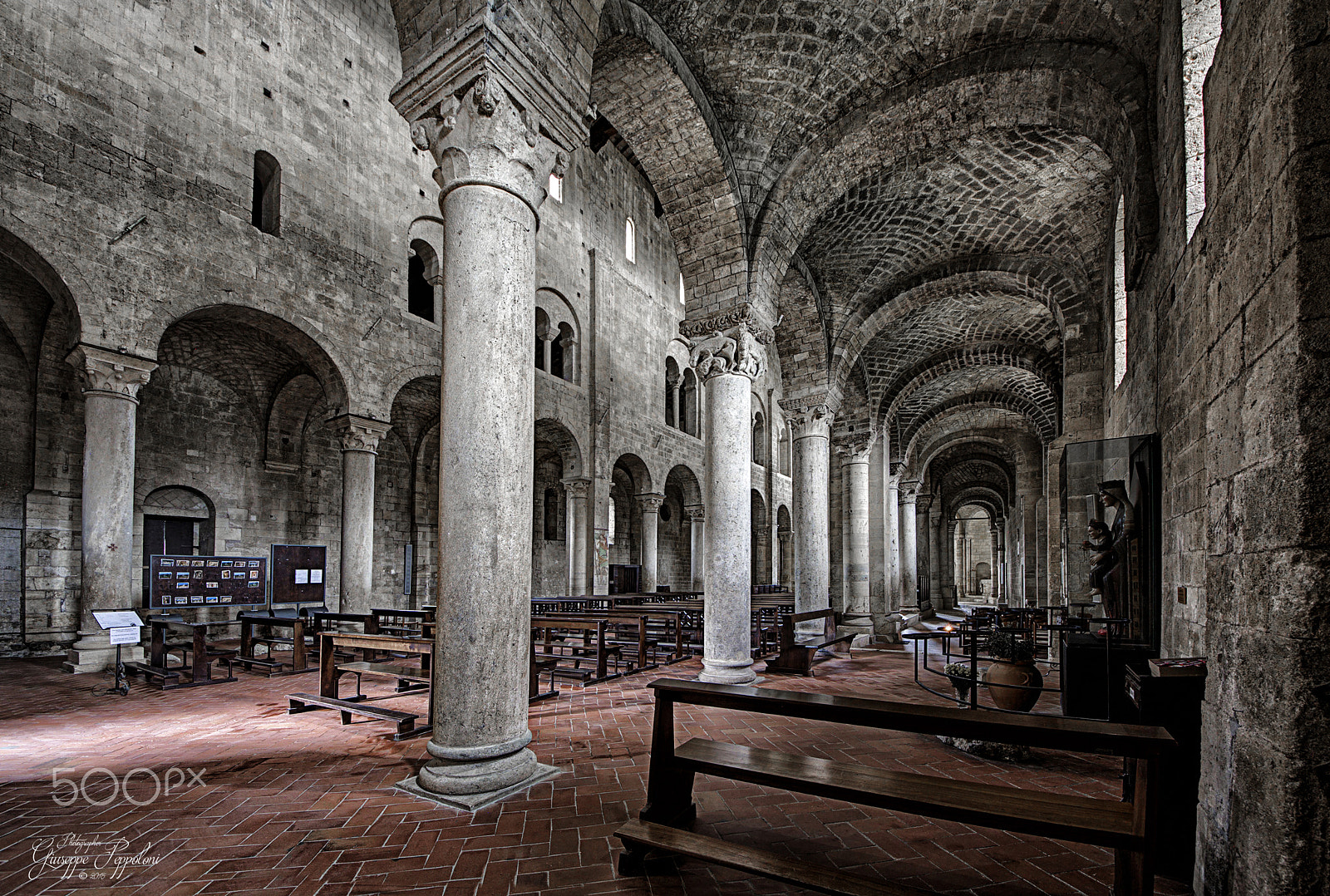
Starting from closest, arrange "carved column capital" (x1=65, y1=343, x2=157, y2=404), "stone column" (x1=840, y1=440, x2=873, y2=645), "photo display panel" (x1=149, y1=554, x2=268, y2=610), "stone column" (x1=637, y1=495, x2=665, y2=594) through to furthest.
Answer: "carved column capital" (x1=65, y1=343, x2=157, y2=404) < "photo display panel" (x1=149, y1=554, x2=268, y2=610) < "stone column" (x1=840, y1=440, x2=873, y2=645) < "stone column" (x1=637, y1=495, x2=665, y2=594)

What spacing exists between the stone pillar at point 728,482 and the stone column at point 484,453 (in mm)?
3320

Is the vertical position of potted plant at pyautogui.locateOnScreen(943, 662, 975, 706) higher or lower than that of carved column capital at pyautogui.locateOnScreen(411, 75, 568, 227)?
lower

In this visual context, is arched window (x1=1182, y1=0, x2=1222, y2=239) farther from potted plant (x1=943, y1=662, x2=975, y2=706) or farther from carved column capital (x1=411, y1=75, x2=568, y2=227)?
carved column capital (x1=411, y1=75, x2=568, y2=227)

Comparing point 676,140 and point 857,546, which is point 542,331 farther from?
point 676,140

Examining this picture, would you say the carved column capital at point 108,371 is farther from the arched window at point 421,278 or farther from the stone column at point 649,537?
the stone column at point 649,537

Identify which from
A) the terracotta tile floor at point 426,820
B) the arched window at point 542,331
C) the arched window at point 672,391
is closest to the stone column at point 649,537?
the arched window at point 672,391

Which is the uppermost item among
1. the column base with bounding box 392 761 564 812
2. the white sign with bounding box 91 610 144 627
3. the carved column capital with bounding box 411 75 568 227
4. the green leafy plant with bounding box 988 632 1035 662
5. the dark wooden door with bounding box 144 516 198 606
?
the carved column capital with bounding box 411 75 568 227

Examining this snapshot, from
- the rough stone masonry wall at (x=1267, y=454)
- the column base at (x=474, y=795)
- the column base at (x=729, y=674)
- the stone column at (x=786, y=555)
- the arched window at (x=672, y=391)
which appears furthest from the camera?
the stone column at (x=786, y=555)

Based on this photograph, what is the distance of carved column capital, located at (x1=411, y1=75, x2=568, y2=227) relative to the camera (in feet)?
13.5

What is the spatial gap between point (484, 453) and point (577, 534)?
1400cm

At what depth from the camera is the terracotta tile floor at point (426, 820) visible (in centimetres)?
300

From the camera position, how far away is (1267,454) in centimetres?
222

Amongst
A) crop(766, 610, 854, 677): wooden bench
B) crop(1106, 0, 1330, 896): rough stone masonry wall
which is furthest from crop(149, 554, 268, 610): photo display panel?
crop(1106, 0, 1330, 896): rough stone masonry wall

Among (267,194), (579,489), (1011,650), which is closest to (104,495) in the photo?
(267,194)
